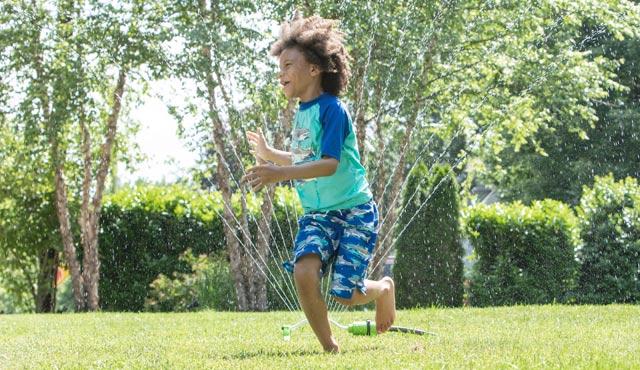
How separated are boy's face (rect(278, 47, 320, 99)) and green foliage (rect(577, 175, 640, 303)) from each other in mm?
7430

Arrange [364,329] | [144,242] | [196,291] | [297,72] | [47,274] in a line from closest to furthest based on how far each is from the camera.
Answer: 1. [297,72]
2. [364,329]
3. [196,291]
4. [144,242]
5. [47,274]

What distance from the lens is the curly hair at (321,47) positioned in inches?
162

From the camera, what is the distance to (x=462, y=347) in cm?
407

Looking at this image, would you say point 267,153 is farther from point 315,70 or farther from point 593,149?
point 593,149

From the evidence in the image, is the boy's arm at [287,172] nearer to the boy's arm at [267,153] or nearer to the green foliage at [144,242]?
the boy's arm at [267,153]

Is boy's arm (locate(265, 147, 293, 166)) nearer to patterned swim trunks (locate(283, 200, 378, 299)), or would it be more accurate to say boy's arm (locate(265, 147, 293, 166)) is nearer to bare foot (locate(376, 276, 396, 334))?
patterned swim trunks (locate(283, 200, 378, 299))

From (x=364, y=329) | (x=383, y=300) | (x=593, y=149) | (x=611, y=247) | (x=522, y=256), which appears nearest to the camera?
(x=383, y=300)

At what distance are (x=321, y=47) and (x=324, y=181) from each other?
586mm

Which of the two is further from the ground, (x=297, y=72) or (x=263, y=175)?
(x=297, y=72)

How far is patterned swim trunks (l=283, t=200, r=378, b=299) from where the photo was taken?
3924 millimetres

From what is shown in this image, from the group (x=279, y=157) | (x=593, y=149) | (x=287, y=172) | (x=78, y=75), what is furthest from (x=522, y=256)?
(x=593, y=149)

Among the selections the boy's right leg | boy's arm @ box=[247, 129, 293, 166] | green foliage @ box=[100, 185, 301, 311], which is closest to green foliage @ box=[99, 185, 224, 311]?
green foliage @ box=[100, 185, 301, 311]

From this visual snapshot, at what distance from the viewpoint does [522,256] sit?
1096 cm

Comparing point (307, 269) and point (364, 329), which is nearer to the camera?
point (307, 269)
